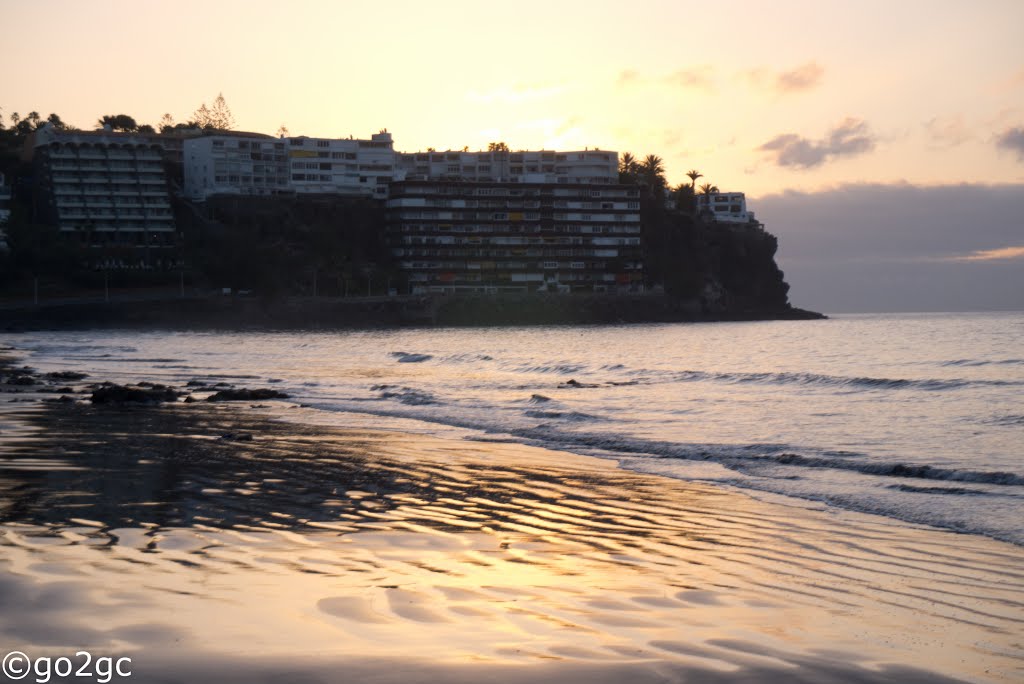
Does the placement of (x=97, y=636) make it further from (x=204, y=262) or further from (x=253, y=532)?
(x=204, y=262)

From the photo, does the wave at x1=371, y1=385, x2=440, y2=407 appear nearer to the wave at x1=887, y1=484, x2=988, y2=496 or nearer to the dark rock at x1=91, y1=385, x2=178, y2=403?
the dark rock at x1=91, y1=385, x2=178, y2=403

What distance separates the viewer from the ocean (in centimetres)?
1507

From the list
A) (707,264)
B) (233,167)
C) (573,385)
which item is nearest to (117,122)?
(233,167)

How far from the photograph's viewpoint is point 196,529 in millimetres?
10219

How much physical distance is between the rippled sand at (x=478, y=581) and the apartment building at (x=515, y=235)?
491 feet

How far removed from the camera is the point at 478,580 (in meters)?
8.33

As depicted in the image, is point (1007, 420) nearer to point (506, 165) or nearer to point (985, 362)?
point (985, 362)

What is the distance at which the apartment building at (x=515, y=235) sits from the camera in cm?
16588

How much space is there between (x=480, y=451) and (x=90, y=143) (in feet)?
495

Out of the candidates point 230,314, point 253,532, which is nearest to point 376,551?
point 253,532

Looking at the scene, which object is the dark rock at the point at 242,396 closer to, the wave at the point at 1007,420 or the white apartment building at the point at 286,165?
the wave at the point at 1007,420

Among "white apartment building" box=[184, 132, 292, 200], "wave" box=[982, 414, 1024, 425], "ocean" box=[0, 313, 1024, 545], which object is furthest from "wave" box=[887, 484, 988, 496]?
"white apartment building" box=[184, 132, 292, 200]

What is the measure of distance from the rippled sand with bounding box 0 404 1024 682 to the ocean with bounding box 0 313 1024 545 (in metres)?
2.02

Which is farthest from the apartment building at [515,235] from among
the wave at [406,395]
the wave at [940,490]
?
the wave at [940,490]
